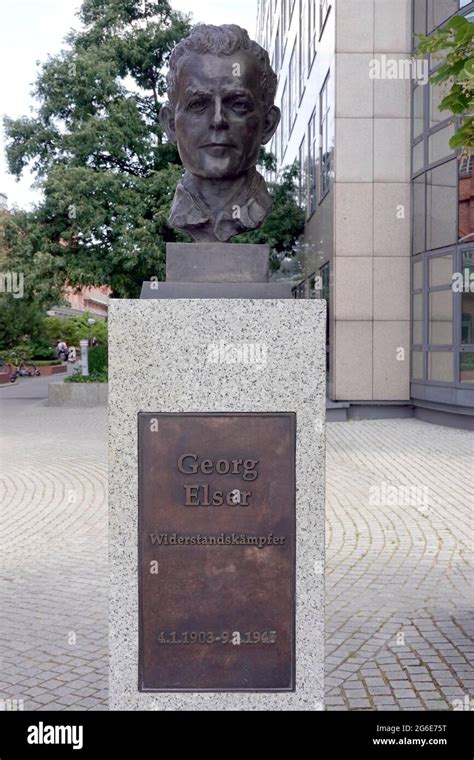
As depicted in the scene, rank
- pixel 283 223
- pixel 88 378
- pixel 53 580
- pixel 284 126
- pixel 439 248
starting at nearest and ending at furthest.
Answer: pixel 53 580
pixel 439 248
pixel 88 378
pixel 283 223
pixel 284 126

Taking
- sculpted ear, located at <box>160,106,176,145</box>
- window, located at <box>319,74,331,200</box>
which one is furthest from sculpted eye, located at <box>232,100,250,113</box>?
window, located at <box>319,74,331,200</box>

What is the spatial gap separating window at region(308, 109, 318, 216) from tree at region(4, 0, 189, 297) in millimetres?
4094

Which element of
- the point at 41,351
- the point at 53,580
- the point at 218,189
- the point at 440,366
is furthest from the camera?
the point at 41,351

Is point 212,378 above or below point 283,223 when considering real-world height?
below

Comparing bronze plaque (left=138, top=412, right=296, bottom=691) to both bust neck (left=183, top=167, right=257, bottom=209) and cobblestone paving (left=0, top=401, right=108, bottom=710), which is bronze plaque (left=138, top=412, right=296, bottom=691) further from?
bust neck (left=183, top=167, right=257, bottom=209)

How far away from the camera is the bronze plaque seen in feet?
12.1

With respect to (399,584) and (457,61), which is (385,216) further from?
(457,61)

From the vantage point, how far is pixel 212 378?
3.67 meters

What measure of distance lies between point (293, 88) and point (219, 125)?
26822mm

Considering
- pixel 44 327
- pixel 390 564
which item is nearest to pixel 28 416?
pixel 390 564

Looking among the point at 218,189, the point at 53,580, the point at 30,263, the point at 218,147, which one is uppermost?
the point at 30,263

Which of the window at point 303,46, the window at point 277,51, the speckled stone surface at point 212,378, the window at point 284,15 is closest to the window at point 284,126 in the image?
the window at point 284,15

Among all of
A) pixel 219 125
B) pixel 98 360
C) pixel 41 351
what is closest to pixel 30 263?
pixel 98 360

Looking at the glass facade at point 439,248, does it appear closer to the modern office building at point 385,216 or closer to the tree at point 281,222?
the modern office building at point 385,216
